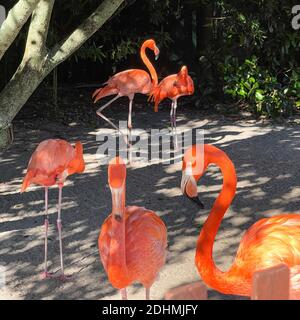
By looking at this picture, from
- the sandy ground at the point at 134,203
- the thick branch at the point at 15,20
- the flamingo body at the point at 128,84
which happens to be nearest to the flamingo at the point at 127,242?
the sandy ground at the point at 134,203

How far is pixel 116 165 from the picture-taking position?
8.47 feet

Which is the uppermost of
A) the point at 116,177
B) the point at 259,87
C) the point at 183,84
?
the point at 183,84

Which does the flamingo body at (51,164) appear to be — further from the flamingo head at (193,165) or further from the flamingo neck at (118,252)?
the flamingo head at (193,165)

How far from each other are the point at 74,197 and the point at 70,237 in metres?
0.88

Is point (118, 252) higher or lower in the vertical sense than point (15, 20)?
lower

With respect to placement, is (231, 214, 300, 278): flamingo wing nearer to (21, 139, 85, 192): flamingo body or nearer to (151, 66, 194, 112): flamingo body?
Result: (21, 139, 85, 192): flamingo body

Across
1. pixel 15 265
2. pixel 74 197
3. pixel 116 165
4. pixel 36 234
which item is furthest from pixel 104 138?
pixel 116 165

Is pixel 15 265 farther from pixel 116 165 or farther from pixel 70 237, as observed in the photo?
pixel 116 165

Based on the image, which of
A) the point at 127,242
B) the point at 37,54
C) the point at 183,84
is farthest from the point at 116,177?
the point at 183,84

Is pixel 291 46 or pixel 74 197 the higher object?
pixel 291 46

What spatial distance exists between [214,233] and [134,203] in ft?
7.69

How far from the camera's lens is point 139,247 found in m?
2.89

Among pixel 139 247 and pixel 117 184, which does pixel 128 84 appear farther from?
pixel 117 184

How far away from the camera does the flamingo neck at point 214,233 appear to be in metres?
2.70
